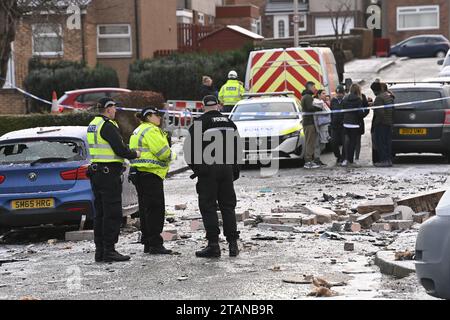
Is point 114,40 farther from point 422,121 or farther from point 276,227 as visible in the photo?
point 276,227

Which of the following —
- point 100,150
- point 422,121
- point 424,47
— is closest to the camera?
point 100,150

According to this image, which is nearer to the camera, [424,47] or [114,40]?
[114,40]

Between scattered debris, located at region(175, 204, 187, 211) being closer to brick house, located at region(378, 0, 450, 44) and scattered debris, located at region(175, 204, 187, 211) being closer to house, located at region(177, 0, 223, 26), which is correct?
house, located at region(177, 0, 223, 26)

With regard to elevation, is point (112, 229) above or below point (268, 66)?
below

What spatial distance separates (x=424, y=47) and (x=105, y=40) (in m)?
19.2

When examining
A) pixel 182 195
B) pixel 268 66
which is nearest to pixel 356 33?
pixel 268 66

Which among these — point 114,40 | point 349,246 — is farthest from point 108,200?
point 114,40

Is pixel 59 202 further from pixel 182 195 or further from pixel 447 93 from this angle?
pixel 447 93

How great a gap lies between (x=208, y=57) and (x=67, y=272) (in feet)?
88.0

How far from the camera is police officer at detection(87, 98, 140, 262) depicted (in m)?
12.1

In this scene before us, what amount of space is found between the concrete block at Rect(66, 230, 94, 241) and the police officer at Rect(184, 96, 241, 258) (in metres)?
2.22

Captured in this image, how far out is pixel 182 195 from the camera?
18.6m

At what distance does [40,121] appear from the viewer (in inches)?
961

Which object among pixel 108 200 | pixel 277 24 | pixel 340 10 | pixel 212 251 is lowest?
pixel 212 251
